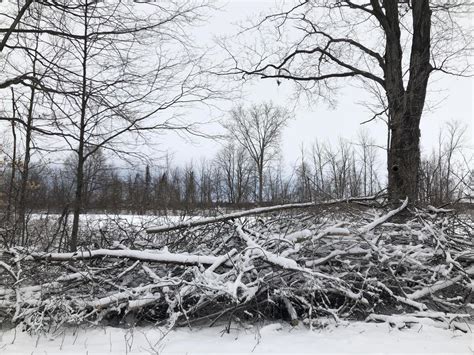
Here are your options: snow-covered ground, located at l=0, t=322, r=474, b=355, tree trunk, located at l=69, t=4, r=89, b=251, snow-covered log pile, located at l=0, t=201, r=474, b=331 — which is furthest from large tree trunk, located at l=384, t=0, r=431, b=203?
→ tree trunk, located at l=69, t=4, r=89, b=251

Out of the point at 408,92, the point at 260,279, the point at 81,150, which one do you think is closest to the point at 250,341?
the point at 260,279

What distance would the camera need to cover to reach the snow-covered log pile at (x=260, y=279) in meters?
3.89

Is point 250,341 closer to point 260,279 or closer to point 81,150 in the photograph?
point 260,279

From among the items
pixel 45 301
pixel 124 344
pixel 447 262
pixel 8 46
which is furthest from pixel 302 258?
pixel 8 46

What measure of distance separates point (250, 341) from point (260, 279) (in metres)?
0.65

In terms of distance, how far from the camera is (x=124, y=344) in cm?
344

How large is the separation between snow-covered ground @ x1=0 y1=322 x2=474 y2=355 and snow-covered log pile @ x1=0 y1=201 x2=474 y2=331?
15 centimetres

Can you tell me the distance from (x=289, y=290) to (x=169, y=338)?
4.57ft

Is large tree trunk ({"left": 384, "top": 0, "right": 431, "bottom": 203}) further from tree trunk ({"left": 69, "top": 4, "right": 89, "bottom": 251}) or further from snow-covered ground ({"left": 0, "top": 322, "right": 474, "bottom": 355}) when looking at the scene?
tree trunk ({"left": 69, "top": 4, "right": 89, "bottom": 251})

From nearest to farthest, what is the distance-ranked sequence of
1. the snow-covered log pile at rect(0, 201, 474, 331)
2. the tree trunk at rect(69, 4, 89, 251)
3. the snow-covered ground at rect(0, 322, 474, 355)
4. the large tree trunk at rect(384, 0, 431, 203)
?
the snow-covered ground at rect(0, 322, 474, 355)
the snow-covered log pile at rect(0, 201, 474, 331)
the tree trunk at rect(69, 4, 89, 251)
the large tree trunk at rect(384, 0, 431, 203)

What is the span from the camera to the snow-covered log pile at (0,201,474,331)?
3.89 meters

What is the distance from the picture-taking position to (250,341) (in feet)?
11.5

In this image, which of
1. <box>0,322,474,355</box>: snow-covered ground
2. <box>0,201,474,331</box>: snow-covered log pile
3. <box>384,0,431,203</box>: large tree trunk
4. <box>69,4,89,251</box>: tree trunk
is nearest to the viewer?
<box>0,322,474,355</box>: snow-covered ground

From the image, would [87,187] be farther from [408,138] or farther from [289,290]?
[408,138]
